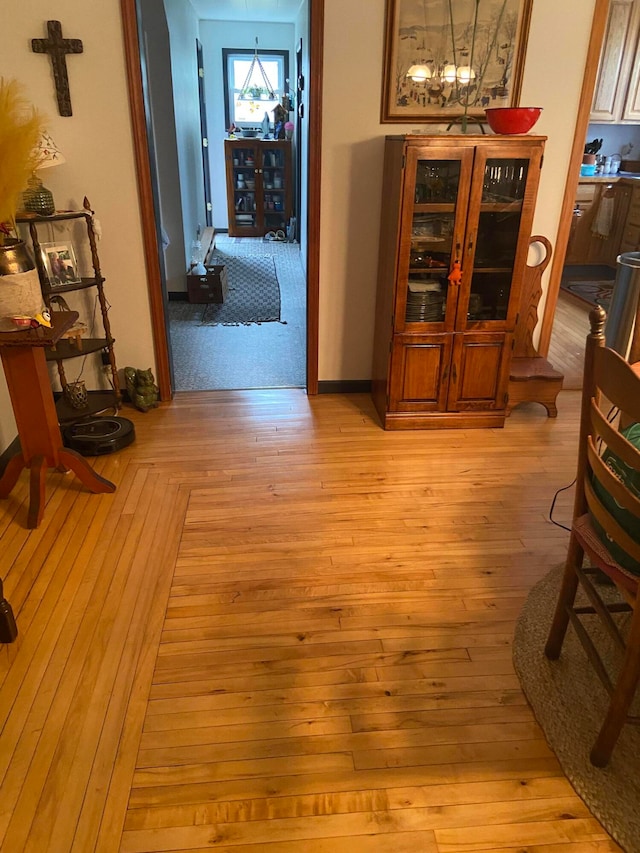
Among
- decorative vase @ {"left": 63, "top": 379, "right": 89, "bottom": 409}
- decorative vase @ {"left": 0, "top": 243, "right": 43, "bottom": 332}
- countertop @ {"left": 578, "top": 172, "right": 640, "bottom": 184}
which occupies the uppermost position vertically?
countertop @ {"left": 578, "top": 172, "right": 640, "bottom": 184}

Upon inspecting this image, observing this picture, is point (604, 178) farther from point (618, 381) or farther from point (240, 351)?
point (618, 381)

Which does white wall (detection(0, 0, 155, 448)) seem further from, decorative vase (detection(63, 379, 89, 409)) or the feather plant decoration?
the feather plant decoration

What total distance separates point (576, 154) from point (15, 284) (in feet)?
9.20

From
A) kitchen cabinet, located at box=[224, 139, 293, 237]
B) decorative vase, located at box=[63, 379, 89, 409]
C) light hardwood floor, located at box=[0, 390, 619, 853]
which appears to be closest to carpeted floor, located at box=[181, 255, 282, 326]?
kitchen cabinet, located at box=[224, 139, 293, 237]

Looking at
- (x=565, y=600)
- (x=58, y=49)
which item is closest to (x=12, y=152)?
(x=58, y=49)

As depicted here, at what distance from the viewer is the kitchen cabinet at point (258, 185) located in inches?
301

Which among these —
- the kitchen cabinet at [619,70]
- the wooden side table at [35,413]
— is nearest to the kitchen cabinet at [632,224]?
the kitchen cabinet at [619,70]

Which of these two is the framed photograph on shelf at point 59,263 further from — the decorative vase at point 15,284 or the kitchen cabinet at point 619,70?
the kitchen cabinet at point 619,70

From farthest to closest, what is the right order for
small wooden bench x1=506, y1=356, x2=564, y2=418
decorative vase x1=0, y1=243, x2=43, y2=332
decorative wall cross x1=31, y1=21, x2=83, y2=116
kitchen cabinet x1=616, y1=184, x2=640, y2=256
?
kitchen cabinet x1=616, y1=184, x2=640, y2=256, small wooden bench x1=506, y1=356, x2=564, y2=418, decorative wall cross x1=31, y1=21, x2=83, y2=116, decorative vase x1=0, y1=243, x2=43, y2=332

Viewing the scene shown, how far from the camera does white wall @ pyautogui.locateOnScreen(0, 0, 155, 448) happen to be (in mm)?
2814

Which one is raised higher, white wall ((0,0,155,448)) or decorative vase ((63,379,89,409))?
white wall ((0,0,155,448))

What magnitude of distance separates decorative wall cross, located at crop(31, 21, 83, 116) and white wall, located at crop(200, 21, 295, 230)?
5.48 metres

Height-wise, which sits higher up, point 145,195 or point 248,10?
point 248,10

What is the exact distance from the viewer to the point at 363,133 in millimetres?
3186
